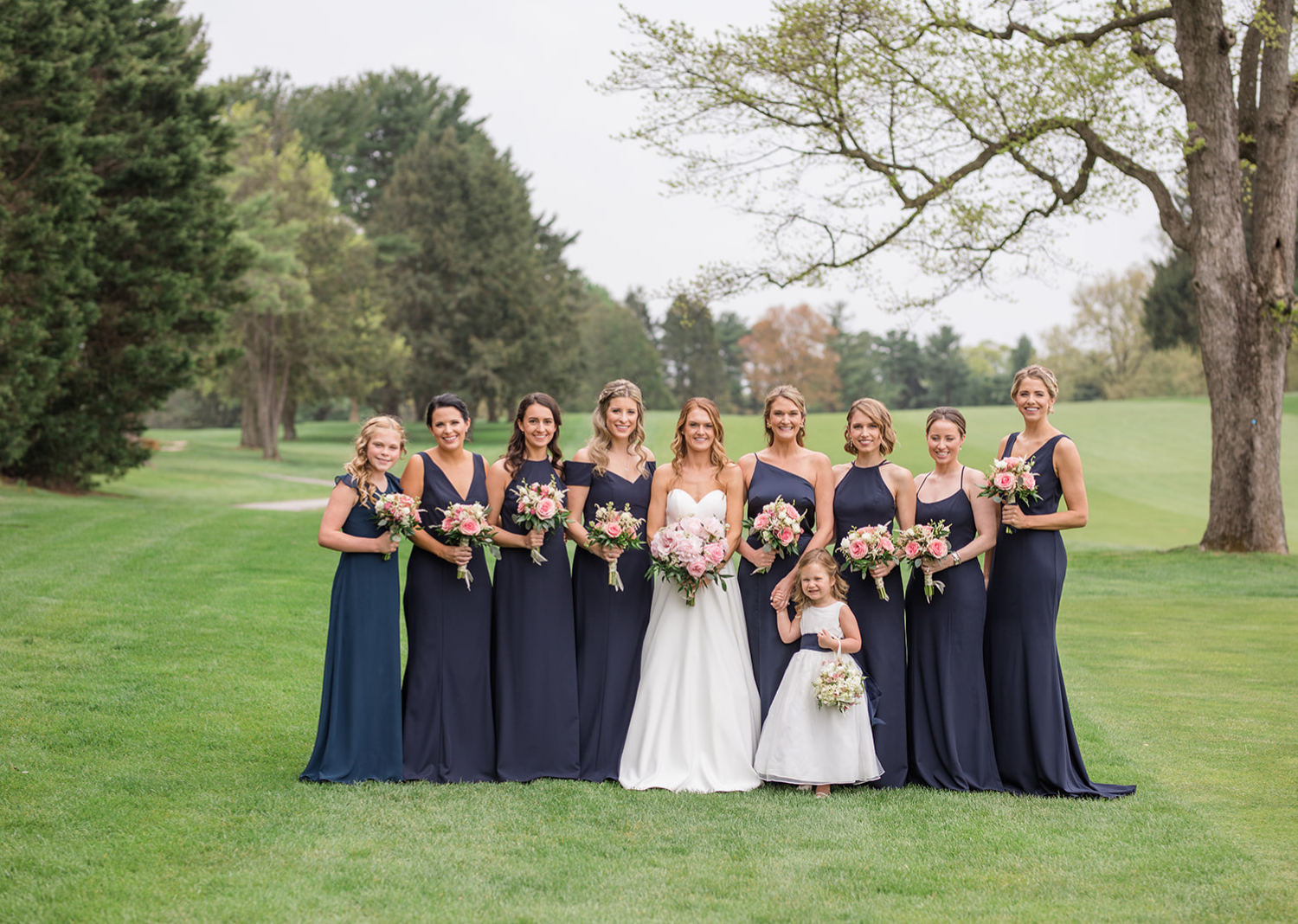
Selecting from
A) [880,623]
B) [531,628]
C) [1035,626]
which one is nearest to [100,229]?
[531,628]

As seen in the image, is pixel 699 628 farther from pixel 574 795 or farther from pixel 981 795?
pixel 981 795

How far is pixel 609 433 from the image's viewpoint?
23.7 ft

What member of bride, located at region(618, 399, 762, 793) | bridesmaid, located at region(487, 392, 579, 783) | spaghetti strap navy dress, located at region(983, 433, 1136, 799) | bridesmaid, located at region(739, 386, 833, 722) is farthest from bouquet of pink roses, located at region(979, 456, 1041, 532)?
bridesmaid, located at region(487, 392, 579, 783)

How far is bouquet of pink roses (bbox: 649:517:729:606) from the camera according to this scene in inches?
259

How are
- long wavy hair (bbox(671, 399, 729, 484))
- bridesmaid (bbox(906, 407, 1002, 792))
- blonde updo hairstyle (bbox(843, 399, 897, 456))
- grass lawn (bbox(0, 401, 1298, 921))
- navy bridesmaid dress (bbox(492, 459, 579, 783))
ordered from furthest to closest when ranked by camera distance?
long wavy hair (bbox(671, 399, 729, 484))
navy bridesmaid dress (bbox(492, 459, 579, 783))
blonde updo hairstyle (bbox(843, 399, 897, 456))
bridesmaid (bbox(906, 407, 1002, 792))
grass lawn (bbox(0, 401, 1298, 921))

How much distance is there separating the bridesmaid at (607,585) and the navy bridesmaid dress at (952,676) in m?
1.76

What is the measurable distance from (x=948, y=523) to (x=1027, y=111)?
47.2 feet

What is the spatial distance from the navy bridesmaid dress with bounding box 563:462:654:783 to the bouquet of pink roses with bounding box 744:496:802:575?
84 cm

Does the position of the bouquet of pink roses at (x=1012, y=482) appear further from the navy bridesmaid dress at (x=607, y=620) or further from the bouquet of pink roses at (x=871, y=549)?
the navy bridesmaid dress at (x=607, y=620)

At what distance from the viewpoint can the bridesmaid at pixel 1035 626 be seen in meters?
6.59

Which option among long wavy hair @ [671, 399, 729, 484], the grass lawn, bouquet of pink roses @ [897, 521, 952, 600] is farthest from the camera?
long wavy hair @ [671, 399, 729, 484]

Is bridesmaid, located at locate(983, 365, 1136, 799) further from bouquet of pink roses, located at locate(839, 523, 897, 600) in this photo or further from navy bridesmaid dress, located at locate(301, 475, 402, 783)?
navy bridesmaid dress, located at locate(301, 475, 402, 783)

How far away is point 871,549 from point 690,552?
107cm

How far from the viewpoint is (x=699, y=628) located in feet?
22.7
